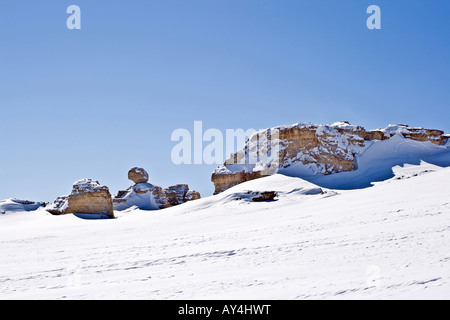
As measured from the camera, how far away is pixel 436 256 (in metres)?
5.69

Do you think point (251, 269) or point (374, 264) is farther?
point (251, 269)

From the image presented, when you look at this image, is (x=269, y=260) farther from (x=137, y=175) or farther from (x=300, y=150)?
(x=137, y=175)

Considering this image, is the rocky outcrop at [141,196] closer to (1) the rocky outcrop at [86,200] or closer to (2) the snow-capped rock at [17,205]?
(2) the snow-capped rock at [17,205]

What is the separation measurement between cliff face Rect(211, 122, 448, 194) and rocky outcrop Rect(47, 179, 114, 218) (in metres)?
8.25

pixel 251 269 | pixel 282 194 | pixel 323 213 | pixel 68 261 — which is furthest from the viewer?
pixel 282 194

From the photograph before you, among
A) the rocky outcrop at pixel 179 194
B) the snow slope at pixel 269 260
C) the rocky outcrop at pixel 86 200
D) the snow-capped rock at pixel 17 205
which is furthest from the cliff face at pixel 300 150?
the rocky outcrop at pixel 179 194

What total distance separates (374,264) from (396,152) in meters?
26.0

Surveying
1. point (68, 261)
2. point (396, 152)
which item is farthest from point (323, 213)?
point (396, 152)

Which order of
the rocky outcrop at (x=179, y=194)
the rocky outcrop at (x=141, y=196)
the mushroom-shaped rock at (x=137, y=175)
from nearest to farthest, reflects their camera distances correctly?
the rocky outcrop at (x=141, y=196) → the mushroom-shaped rock at (x=137, y=175) → the rocky outcrop at (x=179, y=194)

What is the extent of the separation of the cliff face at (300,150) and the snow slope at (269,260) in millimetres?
14999

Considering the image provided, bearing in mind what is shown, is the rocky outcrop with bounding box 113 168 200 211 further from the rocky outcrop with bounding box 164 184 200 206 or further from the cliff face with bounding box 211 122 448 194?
the cliff face with bounding box 211 122 448 194

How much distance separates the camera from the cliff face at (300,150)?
28016mm
